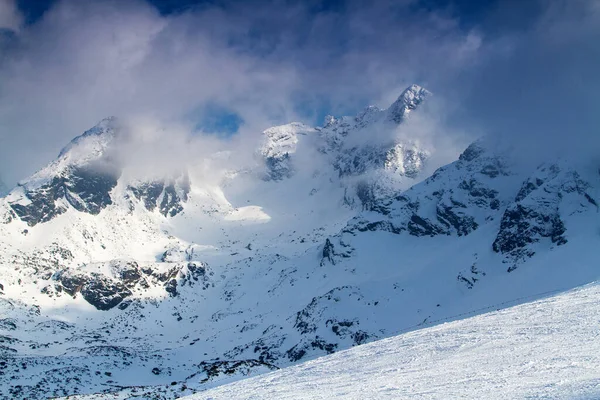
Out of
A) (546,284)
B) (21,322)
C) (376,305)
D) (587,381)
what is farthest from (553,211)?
(21,322)

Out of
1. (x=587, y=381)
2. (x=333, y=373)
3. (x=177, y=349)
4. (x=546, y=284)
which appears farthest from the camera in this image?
(x=177, y=349)

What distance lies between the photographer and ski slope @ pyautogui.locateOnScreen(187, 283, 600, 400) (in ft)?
75.9

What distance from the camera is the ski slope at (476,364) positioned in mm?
23141

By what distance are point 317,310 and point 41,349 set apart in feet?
311

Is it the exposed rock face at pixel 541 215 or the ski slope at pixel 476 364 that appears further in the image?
the exposed rock face at pixel 541 215

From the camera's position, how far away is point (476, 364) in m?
29.2

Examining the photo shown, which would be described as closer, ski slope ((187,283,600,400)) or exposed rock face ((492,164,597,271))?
ski slope ((187,283,600,400))

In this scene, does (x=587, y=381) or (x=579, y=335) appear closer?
(x=587, y=381)

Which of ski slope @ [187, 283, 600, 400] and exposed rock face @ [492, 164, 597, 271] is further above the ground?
exposed rock face @ [492, 164, 597, 271]

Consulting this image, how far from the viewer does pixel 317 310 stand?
17525 cm

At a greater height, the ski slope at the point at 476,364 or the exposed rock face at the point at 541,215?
the exposed rock face at the point at 541,215

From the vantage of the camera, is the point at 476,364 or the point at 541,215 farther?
the point at 541,215

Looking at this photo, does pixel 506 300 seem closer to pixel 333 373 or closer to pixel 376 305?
pixel 376 305

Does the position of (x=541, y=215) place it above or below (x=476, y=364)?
above
